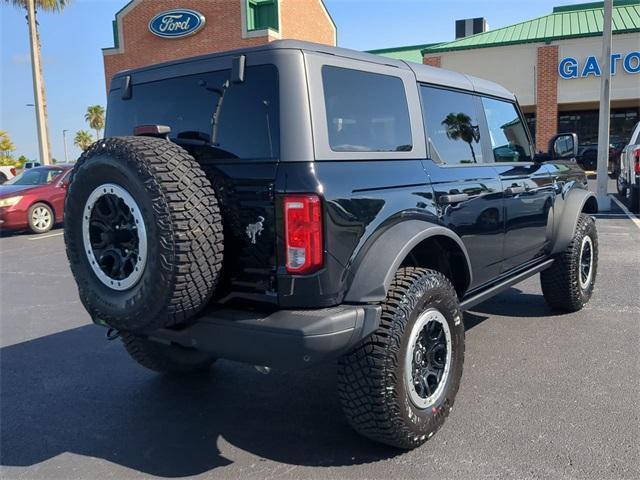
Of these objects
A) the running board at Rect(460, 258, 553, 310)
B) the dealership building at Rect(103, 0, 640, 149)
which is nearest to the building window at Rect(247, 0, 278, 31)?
the dealership building at Rect(103, 0, 640, 149)

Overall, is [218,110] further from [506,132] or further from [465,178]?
[506,132]

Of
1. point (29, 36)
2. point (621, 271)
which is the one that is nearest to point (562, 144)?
point (621, 271)

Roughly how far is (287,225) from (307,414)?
144cm

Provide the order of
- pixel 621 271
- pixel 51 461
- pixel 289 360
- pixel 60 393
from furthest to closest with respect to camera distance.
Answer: pixel 621 271 < pixel 60 393 < pixel 51 461 < pixel 289 360

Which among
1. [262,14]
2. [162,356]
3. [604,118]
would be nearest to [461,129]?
[162,356]

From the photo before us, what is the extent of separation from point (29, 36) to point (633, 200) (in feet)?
72.1

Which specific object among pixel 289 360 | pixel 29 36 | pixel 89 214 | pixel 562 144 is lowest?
pixel 289 360

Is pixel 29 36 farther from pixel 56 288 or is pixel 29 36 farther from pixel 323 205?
pixel 323 205

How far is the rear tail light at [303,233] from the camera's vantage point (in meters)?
2.51

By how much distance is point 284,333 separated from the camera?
2469 mm

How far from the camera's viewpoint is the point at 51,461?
9.84 ft

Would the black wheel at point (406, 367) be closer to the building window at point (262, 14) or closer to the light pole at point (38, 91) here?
the light pole at point (38, 91)

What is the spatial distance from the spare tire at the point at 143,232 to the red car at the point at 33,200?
958 centimetres

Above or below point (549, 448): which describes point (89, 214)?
above
